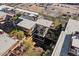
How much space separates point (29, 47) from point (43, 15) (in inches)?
11.8

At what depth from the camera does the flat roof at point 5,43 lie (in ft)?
4.92

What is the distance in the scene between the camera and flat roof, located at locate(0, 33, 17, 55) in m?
1.50

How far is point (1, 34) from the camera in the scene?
1.60 metres

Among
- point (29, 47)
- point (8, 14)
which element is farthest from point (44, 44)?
point (8, 14)

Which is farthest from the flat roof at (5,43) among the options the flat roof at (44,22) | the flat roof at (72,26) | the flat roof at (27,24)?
the flat roof at (72,26)

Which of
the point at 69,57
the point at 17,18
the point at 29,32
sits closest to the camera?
the point at 69,57

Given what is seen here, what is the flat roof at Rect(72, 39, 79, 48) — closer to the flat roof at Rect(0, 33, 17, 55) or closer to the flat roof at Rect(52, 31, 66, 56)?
the flat roof at Rect(52, 31, 66, 56)

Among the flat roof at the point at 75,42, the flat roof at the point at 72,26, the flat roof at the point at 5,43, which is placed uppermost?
the flat roof at the point at 72,26

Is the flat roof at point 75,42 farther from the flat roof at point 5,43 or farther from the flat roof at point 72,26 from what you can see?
the flat roof at point 5,43

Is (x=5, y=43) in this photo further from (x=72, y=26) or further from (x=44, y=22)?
(x=72, y=26)

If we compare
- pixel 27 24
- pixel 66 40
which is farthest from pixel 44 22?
pixel 66 40

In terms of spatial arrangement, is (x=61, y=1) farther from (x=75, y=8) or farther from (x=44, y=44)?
(x=44, y=44)

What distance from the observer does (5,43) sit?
154 cm

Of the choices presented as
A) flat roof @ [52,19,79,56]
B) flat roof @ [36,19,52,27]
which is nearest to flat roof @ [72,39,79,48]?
flat roof @ [52,19,79,56]
